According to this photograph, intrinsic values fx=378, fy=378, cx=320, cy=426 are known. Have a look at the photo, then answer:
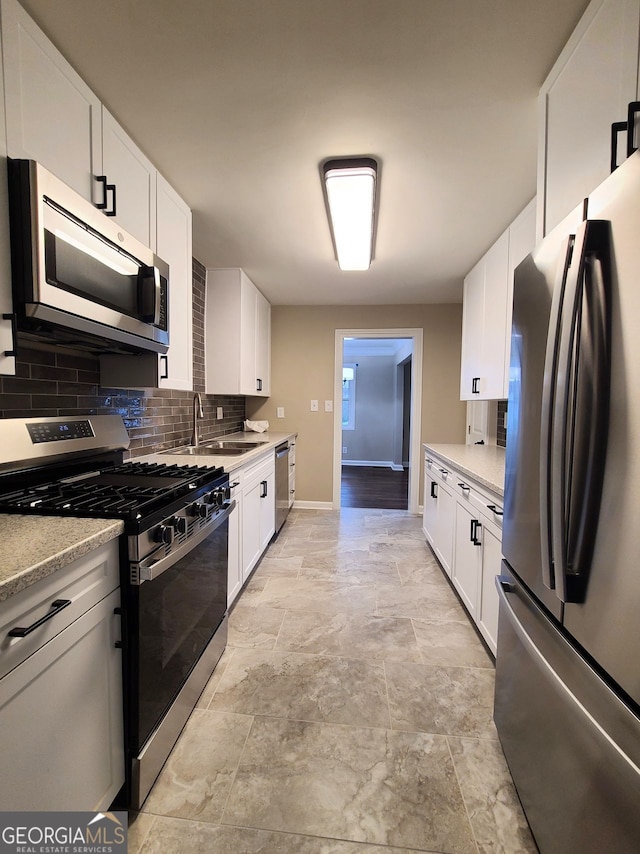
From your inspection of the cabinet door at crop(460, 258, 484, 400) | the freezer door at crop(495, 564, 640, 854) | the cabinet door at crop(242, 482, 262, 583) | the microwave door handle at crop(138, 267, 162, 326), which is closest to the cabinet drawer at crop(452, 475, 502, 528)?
the freezer door at crop(495, 564, 640, 854)

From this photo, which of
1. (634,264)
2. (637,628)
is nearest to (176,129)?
(634,264)

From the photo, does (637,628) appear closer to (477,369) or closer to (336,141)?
(336,141)

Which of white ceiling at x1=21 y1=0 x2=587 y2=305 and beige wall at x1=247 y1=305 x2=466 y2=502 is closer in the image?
white ceiling at x1=21 y1=0 x2=587 y2=305

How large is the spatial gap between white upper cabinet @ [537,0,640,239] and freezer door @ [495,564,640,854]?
4.09 feet

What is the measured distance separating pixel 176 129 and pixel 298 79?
0.59 m

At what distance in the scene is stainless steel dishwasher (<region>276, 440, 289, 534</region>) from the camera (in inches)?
134

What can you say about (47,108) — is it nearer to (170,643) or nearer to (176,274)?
(176,274)

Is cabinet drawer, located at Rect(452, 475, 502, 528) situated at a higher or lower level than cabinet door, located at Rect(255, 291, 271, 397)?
lower

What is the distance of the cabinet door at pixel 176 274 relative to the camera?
1.96 m

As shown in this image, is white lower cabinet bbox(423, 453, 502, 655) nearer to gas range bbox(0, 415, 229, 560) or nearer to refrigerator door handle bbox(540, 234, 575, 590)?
refrigerator door handle bbox(540, 234, 575, 590)

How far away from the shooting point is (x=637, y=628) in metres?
0.68

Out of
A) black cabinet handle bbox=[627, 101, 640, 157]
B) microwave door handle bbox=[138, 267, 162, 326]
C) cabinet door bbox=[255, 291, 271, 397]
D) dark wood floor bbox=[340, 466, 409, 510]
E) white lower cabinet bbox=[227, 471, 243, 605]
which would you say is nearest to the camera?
black cabinet handle bbox=[627, 101, 640, 157]

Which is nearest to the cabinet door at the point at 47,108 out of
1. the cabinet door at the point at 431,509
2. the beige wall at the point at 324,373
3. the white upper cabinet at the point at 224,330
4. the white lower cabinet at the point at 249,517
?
the white lower cabinet at the point at 249,517

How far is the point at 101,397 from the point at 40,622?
130 centimetres
